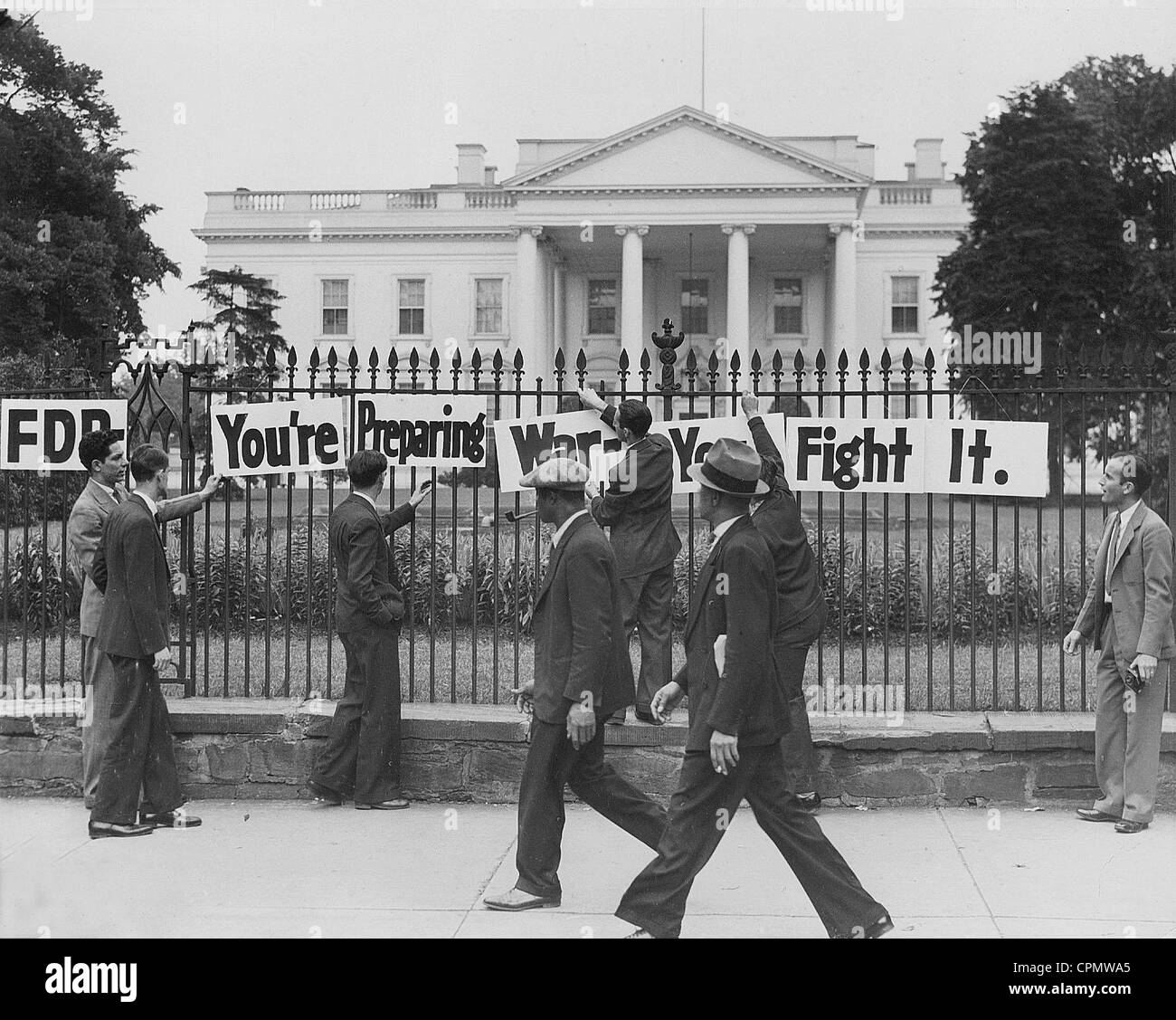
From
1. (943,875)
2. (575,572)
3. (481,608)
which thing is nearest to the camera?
(575,572)

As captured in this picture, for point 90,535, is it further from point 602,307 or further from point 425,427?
point 602,307

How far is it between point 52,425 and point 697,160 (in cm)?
3752

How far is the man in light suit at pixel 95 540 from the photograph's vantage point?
6.41m

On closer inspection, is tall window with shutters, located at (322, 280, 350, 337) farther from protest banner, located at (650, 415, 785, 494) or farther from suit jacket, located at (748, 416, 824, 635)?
suit jacket, located at (748, 416, 824, 635)

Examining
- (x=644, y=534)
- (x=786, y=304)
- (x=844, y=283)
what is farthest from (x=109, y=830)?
(x=786, y=304)

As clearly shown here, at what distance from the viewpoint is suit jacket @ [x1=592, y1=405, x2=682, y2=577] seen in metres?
6.81

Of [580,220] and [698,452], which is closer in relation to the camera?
[698,452]

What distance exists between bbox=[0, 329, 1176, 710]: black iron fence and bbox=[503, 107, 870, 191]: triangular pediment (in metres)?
27.5

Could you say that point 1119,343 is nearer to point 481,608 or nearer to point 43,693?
point 481,608

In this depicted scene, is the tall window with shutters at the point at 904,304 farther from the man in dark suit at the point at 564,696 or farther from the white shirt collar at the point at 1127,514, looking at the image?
the man in dark suit at the point at 564,696

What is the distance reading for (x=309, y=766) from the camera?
270 inches

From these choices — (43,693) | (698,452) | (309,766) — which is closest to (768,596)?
(698,452)

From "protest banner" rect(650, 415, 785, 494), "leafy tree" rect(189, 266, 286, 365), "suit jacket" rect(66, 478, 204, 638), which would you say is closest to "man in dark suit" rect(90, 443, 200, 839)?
"suit jacket" rect(66, 478, 204, 638)

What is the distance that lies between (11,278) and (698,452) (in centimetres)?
2731
